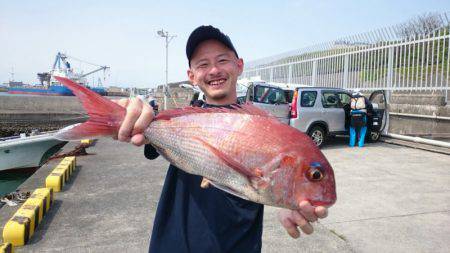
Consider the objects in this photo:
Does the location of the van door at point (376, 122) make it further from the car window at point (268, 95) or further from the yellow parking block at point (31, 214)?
the yellow parking block at point (31, 214)

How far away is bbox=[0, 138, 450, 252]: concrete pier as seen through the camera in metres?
3.76

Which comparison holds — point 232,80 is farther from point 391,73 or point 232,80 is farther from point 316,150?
point 391,73

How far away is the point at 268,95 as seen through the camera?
10438 millimetres

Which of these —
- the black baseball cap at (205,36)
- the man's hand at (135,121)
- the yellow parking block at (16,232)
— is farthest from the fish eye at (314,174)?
the yellow parking block at (16,232)

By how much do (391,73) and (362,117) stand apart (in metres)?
2.70

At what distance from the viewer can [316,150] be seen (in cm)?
131

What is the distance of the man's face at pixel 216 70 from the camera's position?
1939 millimetres

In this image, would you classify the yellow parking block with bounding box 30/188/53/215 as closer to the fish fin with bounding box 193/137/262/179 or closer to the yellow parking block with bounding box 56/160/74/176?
the yellow parking block with bounding box 56/160/74/176

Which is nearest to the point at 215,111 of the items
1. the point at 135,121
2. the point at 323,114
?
the point at 135,121

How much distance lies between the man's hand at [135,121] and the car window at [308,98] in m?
8.97

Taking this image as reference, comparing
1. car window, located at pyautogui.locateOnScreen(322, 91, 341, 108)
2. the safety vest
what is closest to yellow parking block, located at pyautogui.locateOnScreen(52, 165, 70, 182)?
car window, located at pyautogui.locateOnScreen(322, 91, 341, 108)

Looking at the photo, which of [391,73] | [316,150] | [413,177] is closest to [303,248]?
[316,150]

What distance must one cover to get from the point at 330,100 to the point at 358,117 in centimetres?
101

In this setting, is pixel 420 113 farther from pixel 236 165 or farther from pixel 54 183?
pixel 236 165
